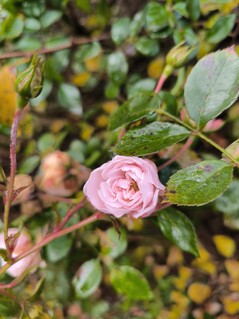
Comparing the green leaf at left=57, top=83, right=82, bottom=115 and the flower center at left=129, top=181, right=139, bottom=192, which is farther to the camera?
the green leaf at left=57, top=83, right=82, bottom=115

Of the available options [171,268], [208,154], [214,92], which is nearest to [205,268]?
[171,268]

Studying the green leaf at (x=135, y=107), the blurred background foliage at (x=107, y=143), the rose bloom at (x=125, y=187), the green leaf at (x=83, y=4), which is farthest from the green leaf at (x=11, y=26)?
the rose bloom at (x=125, y=187)

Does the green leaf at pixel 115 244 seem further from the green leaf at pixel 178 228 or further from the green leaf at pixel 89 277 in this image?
the green leaf at pixel 178 228

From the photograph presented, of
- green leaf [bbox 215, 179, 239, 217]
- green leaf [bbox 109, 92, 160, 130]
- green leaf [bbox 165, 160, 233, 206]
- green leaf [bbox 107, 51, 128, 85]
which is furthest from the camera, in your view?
green leaf [bbox 107, 51, 128, 85]

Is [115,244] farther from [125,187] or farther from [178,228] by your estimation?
[125,187]

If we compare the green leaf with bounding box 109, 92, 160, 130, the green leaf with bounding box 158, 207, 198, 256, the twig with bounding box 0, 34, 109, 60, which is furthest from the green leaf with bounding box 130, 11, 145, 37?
the green leaf with bounding box 158, 207, 198, 256

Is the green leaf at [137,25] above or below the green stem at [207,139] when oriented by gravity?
above

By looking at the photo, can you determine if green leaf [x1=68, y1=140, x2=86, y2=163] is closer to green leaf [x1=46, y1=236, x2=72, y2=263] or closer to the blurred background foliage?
the blurred background foliage
